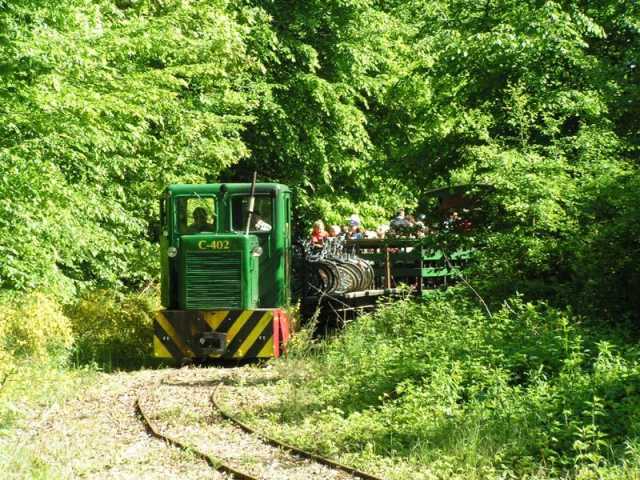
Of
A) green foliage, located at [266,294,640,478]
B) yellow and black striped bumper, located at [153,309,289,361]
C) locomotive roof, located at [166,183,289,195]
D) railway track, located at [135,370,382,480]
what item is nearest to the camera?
green foliage, located at [266,294,640,478]

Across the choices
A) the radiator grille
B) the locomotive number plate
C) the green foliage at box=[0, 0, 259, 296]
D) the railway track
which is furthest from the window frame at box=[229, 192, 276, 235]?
the railway track

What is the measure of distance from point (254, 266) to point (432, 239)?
2.68m

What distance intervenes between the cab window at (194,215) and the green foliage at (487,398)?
3547mm

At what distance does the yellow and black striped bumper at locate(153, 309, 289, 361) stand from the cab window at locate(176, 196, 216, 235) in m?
1.33

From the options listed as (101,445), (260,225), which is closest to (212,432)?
(101,445)

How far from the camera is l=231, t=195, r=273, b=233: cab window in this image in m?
14.4

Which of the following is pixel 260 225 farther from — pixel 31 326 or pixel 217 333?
pixel 31 326

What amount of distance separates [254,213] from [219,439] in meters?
5.97

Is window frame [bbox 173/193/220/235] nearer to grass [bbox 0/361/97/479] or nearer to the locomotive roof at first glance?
the locomotive roof

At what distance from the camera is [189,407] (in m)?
10.5

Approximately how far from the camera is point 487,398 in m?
8.88

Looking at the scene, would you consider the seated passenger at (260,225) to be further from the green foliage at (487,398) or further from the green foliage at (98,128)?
the green foliage at (487,398)

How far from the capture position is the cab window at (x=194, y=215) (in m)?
14.5

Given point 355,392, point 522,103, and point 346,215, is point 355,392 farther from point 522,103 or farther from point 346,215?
point 346,215
